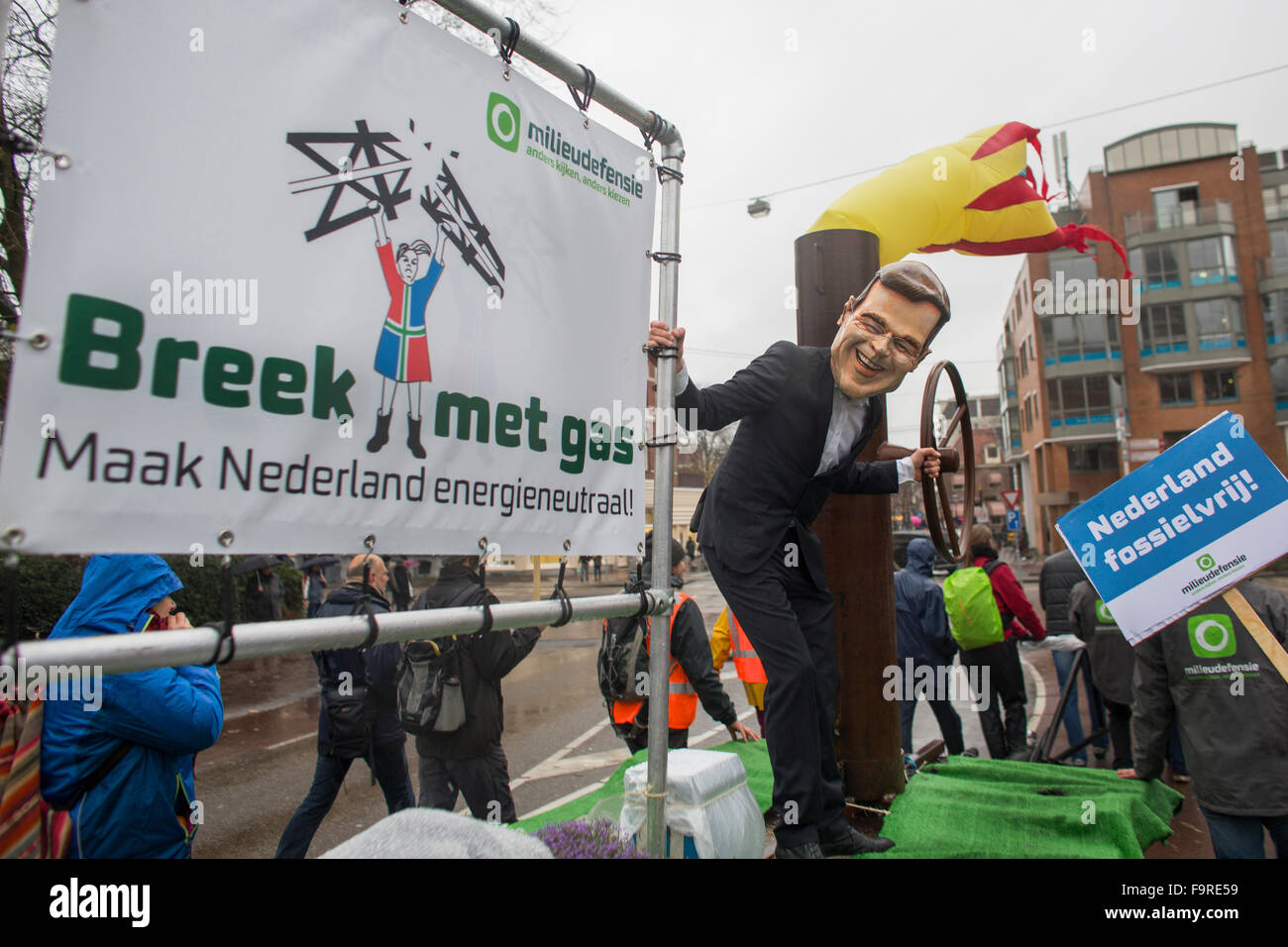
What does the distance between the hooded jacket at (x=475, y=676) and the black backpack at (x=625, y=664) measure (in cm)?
67

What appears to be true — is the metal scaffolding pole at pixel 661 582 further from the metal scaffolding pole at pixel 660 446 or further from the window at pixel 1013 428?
the window at pixel 1013 428

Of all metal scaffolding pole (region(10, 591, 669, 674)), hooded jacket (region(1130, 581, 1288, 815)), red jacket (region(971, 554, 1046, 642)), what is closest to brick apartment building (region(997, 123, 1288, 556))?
red jacket (region(971, 554, 1046, 642))

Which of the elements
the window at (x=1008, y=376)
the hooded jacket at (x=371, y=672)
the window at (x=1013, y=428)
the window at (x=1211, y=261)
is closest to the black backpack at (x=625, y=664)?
the hooded jacket at (x=371, y=672)

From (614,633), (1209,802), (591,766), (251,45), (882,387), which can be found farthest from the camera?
(591,766)

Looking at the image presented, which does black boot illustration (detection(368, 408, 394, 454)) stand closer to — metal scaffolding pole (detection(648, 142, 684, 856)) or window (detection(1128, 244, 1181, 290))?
metal scaffolding pole (detection(648, 142, 684, 856))

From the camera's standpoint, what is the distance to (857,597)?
4047 millimetres

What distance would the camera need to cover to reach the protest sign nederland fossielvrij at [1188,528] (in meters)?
3.11

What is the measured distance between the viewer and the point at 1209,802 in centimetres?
309

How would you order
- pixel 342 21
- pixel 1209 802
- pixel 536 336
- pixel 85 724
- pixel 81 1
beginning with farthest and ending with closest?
pixel 1209 802
pixel 85 724
pixel 536 336
pixel 342 21
pixel 81 1

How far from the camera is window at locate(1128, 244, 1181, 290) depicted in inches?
1684

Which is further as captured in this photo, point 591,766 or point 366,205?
point 591,766
